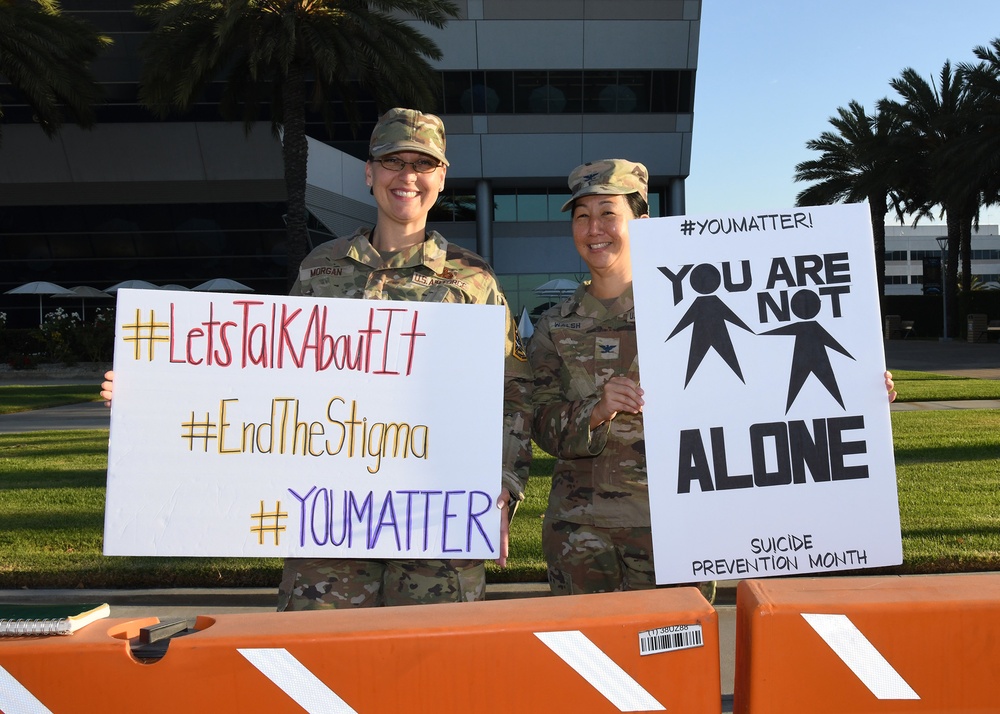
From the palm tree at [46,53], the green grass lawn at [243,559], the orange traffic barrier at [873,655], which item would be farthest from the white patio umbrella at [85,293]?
the orange traffic barrier at [873,655]

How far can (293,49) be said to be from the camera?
59.8 ft

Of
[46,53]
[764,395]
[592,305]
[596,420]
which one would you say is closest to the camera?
[764,395]

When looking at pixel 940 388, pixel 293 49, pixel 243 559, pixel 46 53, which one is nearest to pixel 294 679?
pixel 243 559

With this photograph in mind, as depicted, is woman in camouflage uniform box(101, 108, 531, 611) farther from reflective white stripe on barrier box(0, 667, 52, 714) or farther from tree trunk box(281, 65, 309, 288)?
tree trunk box(281, 65, 309, 288)

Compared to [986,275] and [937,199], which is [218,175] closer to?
[937,199]

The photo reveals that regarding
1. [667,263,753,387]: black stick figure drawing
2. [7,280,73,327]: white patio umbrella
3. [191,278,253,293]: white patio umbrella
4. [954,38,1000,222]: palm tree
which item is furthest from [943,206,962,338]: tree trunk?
[667,263,753,387]: black stick figure drawing

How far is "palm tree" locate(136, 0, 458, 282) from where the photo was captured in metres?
18.1

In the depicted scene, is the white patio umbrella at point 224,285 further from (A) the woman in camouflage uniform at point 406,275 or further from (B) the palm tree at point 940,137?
(A) the woman in camouflage uniform at point 406,275

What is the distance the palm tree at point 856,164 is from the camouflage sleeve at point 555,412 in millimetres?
33501

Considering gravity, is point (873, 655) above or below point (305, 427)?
below

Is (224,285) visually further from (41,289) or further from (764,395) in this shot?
(764,395)

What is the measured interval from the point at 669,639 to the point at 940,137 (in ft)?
121

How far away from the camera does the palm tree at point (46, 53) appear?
19188mm

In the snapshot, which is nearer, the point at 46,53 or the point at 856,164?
the point at 46,53
